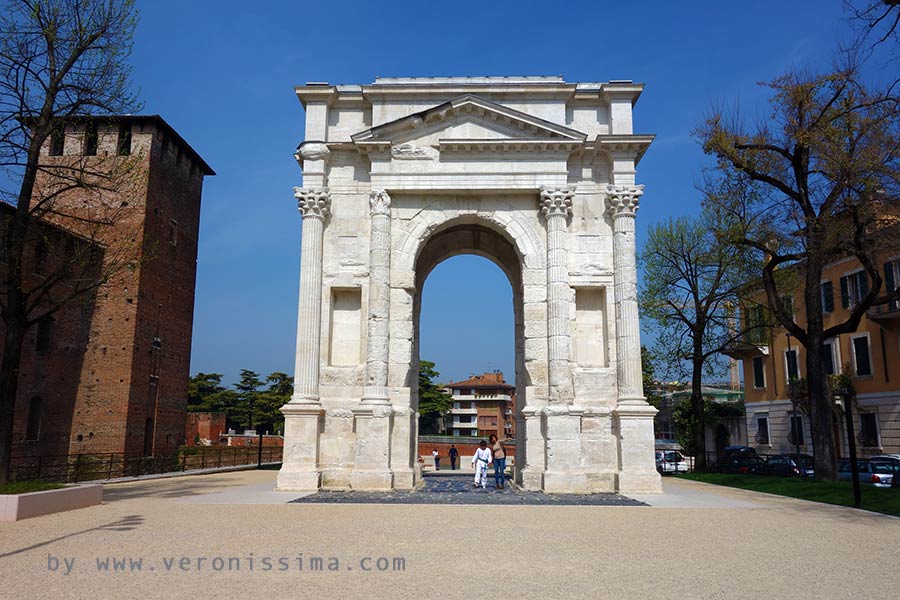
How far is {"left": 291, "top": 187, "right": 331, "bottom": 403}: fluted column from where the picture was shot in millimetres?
19641

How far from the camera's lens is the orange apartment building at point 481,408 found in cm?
8288

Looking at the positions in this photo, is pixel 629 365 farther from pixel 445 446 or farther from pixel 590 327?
pixel 445 446

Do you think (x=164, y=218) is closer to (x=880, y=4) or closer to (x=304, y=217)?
(x=304, y=217)

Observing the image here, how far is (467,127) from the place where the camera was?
68.5 ft

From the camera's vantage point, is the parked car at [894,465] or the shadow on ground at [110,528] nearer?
the shadow on ground at [110,528]

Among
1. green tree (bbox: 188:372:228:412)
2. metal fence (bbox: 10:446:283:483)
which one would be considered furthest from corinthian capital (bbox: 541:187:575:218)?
green tree (bbox: 188:372:228:412)

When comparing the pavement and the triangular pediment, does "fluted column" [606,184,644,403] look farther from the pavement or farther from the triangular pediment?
the pavement

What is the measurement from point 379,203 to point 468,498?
8960 millimetres

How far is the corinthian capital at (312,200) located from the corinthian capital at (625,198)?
8778 millimetres

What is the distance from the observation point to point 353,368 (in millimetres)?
20406

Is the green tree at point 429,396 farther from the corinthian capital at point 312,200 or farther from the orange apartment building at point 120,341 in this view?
the corinthian capital at point 312,200

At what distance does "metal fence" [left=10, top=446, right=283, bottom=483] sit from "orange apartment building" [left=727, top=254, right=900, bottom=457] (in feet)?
86.5

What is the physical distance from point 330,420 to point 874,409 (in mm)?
26100

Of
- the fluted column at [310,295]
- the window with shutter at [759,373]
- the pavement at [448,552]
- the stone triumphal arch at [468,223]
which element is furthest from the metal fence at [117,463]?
the window with shutter at [759,373]
